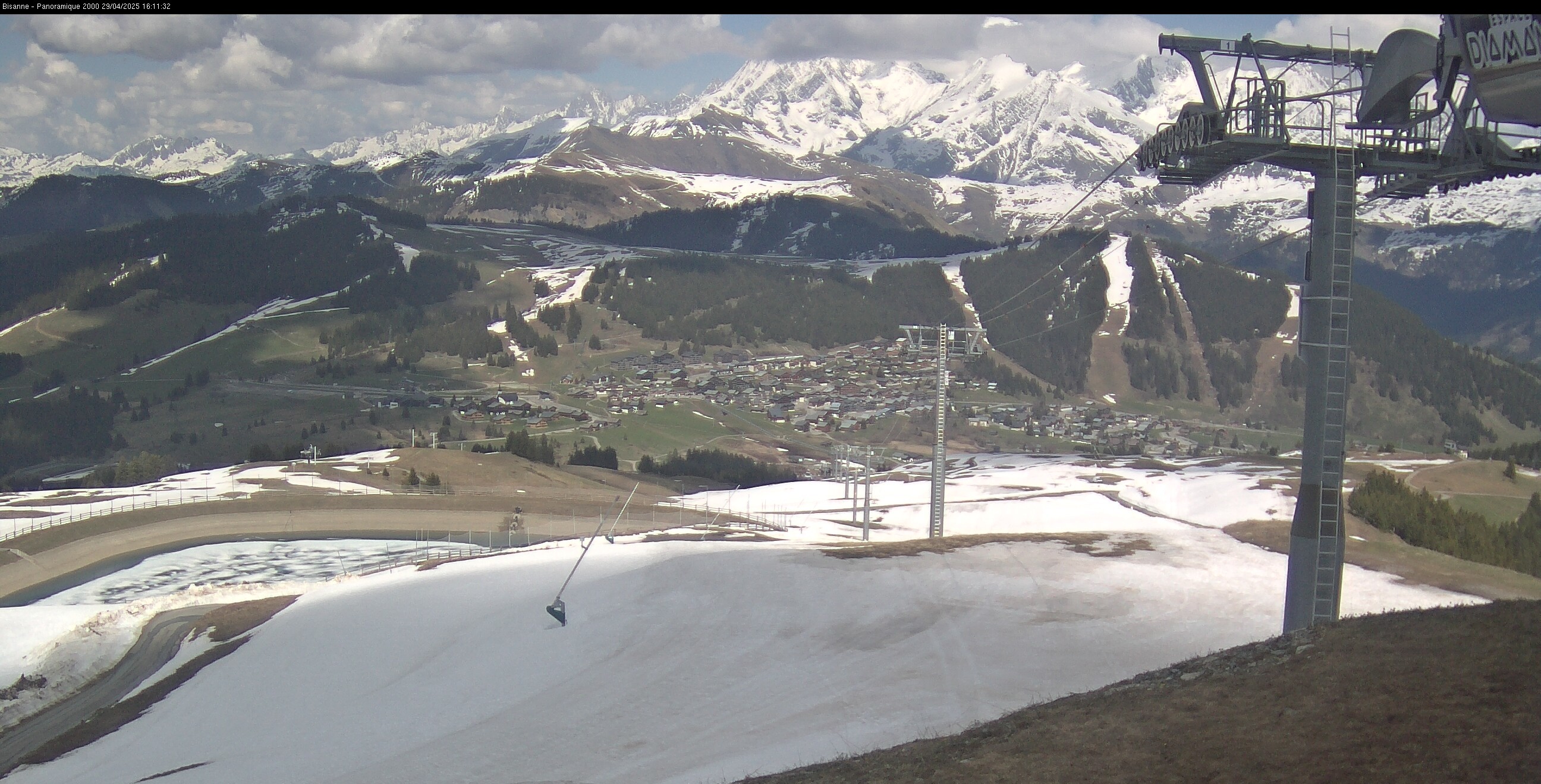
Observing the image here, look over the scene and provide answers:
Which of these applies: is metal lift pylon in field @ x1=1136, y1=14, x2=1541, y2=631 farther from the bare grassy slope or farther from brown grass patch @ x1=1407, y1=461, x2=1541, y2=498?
brown grass patch @ x1=1407, y1=461, x2=1541, y2=498

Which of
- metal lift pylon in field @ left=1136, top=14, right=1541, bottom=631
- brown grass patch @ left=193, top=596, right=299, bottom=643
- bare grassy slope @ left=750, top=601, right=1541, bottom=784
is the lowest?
brown grass patch @ left=193, top=596, right=299, bottom=643

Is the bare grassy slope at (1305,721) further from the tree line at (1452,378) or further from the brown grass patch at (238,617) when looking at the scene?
the tree line at (1452,378)

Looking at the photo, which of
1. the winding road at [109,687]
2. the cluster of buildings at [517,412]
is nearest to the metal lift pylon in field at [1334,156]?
the winding road at [109,687]

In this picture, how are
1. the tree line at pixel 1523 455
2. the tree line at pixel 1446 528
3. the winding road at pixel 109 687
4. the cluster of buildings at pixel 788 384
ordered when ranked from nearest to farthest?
the winding road at pixel 109 687
the tree line at pixel 1446 528
the tree line at pixel 1523 455
the cluster of buildings at pixel 788 384

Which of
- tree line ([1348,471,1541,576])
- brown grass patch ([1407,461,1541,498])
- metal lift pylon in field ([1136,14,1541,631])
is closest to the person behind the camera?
metal lift pylon in field ([1136,14,1541,631])

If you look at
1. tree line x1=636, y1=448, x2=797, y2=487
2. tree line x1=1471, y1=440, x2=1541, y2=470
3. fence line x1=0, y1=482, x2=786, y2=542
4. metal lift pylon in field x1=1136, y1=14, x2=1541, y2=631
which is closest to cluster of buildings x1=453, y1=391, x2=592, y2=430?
tree line x1=636, y1=448, x2=797, y2=487

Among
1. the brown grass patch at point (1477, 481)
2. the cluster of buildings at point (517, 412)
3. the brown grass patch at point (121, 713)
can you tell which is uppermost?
the brown grass patch at point (1477, 481)

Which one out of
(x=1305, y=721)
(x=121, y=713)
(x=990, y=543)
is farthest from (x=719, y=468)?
(x=1305, y=721)
